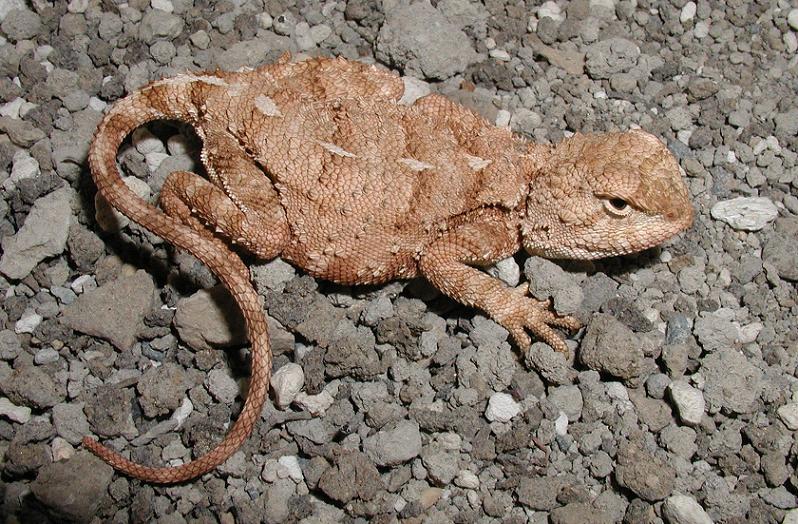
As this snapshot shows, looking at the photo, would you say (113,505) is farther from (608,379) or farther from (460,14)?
(460,14)

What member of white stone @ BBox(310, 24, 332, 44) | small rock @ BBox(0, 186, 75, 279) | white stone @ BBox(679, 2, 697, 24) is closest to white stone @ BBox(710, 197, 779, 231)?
white stone @ BBox(679, 2, 697, 24)

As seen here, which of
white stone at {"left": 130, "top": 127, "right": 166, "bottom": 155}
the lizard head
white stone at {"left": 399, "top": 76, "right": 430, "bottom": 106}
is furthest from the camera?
white stone at {"left": 399, "top": 76, "right": 430, "bottom": 106}

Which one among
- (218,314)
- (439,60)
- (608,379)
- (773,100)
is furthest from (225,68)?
(773,100)

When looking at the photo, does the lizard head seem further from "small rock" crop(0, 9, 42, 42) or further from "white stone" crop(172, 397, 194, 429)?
"small rock" crop(0, 9, 42, 42)

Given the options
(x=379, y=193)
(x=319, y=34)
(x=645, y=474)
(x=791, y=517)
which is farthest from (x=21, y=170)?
(x=791, y=517)

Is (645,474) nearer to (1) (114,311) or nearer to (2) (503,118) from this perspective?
(2) (503,118)

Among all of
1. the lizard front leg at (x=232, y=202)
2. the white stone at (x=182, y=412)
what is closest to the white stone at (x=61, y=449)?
the white stone at (x=182, y=412)
